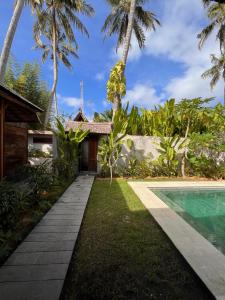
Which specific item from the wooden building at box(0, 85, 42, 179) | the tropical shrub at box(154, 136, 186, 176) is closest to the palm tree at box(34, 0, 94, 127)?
the wooden building at box(0, 85, 42, 179)

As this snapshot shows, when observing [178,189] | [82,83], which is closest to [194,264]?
[178,189]

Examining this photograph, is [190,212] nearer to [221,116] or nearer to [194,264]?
[194,264]

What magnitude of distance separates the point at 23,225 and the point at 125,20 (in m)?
18.5

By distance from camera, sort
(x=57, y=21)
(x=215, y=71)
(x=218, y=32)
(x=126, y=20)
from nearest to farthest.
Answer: (x=126, y=20), (x=57, y=21), (x=218, y=32), (x=215, y=71)

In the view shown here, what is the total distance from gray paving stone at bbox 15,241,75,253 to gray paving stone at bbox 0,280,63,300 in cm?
86

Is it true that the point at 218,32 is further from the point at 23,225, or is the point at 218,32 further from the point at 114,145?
the point at 23,225

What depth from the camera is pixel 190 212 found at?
21.1 feet

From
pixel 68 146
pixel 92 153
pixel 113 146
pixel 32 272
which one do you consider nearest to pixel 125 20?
pixel 92 153

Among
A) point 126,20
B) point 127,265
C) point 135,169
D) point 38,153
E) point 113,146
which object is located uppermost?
point 126,20

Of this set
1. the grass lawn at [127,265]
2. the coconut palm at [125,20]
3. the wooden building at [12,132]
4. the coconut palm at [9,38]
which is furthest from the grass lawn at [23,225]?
the coconut palm at [125,20]

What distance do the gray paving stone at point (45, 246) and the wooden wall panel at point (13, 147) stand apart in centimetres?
412

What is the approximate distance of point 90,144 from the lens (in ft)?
43.1

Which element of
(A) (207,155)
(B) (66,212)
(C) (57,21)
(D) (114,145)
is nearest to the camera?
(B) (66,212)

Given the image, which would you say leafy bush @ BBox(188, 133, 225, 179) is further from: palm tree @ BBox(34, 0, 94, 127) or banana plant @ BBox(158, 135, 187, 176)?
palm tree @ BBox(34, 0, 94, 127)
